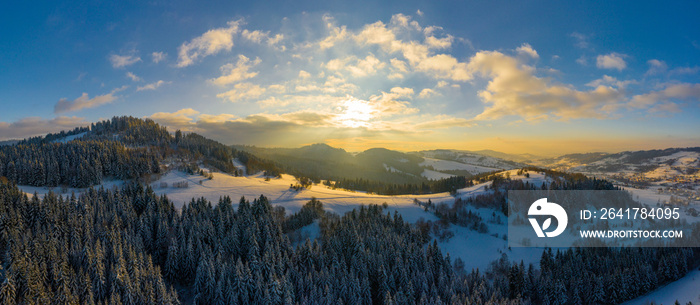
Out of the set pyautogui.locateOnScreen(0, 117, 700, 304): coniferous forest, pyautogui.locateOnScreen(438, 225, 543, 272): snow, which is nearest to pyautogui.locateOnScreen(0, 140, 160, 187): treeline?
pyautogui.locateOnScreen(0, 117, 700, 304): coniferous forest

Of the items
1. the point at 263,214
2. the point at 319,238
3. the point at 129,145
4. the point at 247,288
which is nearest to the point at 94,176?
the point at 129,145

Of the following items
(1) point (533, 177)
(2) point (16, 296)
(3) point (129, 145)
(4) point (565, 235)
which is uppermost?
(3) point (129, 145)

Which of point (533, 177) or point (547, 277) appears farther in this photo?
point (533, 177)

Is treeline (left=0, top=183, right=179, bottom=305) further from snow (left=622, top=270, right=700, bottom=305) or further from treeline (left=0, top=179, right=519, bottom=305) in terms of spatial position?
snow (left=622, top=270, right=700, bottom=305)

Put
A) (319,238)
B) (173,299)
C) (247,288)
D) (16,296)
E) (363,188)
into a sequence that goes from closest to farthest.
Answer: (16,296)
(173,299)
(247,288)
(319,238)
(363,188)

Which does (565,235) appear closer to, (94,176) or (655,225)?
(655,225)

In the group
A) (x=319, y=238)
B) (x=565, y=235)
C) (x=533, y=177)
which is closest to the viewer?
(x=319, y=238)

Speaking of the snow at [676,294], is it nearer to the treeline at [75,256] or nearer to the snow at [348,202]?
the snow at [348,202]
